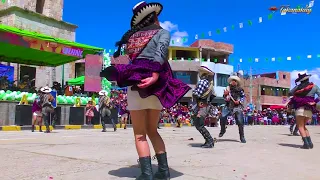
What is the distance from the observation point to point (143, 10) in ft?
11.9

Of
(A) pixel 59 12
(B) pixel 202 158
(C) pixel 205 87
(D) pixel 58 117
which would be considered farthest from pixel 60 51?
(B) pixel 202 158

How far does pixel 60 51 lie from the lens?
20125mm

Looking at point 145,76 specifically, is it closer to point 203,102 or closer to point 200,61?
point 203,102

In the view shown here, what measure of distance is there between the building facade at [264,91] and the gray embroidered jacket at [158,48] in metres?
53.8

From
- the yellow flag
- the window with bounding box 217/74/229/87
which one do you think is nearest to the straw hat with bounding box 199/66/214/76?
the yellow flag

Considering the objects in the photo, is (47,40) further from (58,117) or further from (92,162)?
(92,162)

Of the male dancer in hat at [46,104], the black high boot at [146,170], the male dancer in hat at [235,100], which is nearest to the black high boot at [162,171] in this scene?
the black high boot at [146,170]

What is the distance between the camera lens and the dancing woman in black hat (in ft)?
23.4

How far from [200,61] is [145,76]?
45179 mm

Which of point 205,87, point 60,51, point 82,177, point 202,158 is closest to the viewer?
point 82,177

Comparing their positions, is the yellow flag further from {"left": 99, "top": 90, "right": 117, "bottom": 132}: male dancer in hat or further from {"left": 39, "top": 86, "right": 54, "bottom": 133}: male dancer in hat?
{"left": 99, "top": 90, "right": 117, "bottom": 132}: male dancer in hat

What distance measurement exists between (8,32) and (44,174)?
15.5m

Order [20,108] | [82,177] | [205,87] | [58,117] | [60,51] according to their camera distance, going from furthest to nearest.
A: [60,51]
[58,117]
[20,108]
[205,87]
[82,177]

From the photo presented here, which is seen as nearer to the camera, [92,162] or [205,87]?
[92,162]
